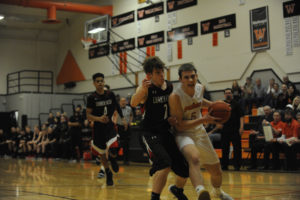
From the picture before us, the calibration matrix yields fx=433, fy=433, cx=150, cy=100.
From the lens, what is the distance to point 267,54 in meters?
15.1

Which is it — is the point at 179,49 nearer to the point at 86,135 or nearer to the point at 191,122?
the point at 86,135

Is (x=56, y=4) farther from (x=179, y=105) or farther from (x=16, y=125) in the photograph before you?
(x=179, y=105)

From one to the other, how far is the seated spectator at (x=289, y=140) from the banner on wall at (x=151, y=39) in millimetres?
9861

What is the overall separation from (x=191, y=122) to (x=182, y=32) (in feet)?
47.3

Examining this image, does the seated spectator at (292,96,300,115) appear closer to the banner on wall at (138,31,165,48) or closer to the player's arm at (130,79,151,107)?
the player's arm at (130,79,151,107)

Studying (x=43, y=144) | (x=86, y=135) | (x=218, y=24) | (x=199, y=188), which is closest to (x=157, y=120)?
(x=199, y=188)

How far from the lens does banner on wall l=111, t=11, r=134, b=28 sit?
70.1 ft

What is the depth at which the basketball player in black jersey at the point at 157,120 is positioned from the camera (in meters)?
4.41

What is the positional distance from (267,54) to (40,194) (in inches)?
444

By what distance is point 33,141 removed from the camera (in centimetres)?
2008

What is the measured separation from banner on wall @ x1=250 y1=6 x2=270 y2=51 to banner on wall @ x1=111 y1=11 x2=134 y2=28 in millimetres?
7462

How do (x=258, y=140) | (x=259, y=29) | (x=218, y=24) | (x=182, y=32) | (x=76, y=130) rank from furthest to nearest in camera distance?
(x=182, y=32), (x=218, y=24), (x=76, y=130), (x=259, y=29), (x=258, y=140)

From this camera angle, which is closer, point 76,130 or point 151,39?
point 76,130

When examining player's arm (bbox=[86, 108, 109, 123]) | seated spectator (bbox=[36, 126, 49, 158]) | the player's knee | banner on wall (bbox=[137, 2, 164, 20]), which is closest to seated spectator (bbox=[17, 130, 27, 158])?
seated spectator (bbox=[36, 126, 49, 158])
